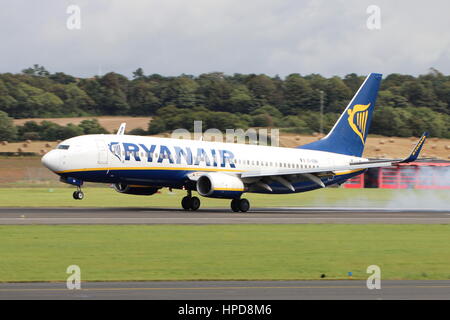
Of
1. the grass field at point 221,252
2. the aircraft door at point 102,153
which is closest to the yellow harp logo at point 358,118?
the aircraft door at point 102,153

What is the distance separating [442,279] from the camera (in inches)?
851

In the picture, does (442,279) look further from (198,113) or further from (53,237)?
(198,113)

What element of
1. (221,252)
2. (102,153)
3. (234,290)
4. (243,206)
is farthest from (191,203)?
(234,290)

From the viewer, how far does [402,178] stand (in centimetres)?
8994

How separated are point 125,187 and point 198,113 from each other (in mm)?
67302

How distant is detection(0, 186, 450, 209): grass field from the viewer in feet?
184

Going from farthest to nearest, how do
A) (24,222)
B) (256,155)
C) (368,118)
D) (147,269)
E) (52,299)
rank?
(368,118)
(256,155)
(24,222)
(147,269)
(52,299)

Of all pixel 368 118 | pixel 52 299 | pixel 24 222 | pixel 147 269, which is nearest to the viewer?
pixel 52 299

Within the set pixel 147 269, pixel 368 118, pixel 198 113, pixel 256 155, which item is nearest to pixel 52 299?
pixel 147 269

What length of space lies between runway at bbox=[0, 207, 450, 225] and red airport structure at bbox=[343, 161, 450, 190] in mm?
38026

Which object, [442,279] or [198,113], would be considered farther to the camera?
[198,113]

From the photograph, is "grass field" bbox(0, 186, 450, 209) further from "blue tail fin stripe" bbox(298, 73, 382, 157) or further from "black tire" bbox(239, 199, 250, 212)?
"black tire" bbox(239, 199, 250, 212)

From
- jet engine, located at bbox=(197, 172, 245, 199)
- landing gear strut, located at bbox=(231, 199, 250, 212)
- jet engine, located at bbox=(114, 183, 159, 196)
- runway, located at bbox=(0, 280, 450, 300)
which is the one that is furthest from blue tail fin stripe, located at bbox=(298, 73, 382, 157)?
runway, located at bbox=(0, 280, 450, 300)

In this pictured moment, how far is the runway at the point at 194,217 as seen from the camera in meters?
38.9
